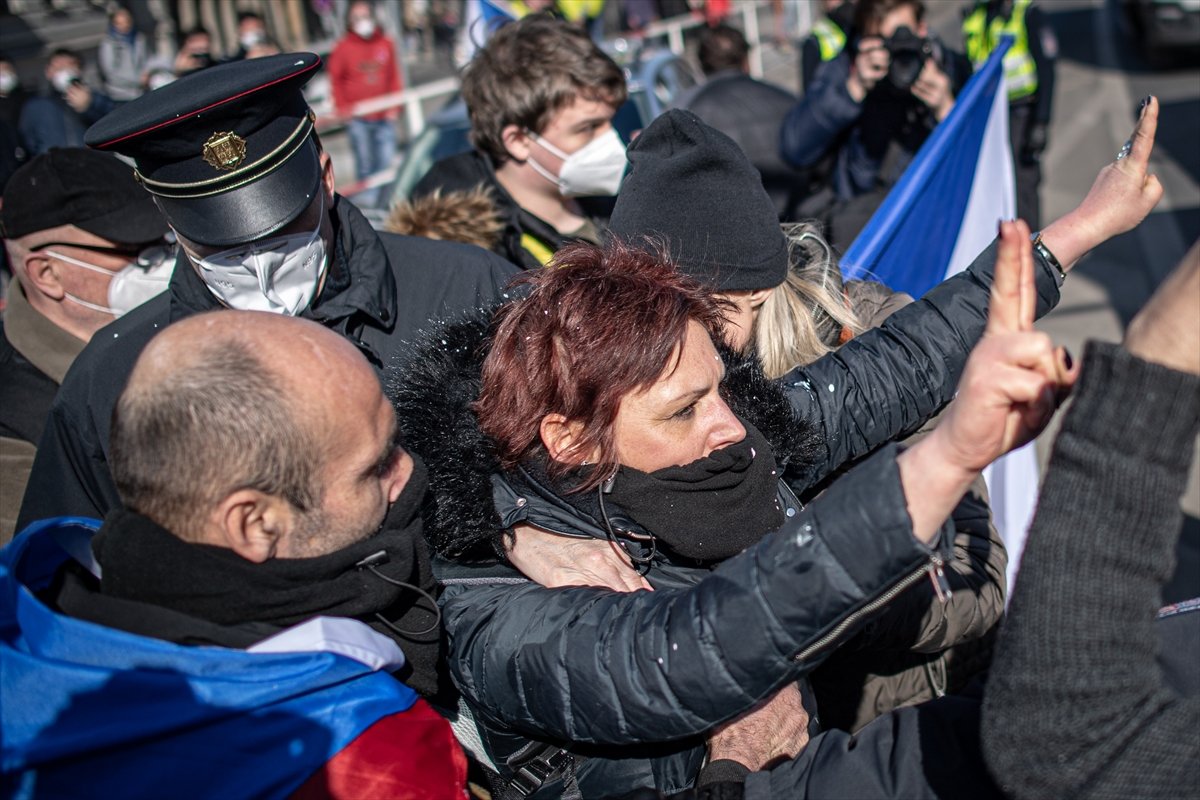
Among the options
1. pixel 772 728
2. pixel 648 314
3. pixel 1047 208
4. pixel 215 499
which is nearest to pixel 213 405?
pixel 215 499

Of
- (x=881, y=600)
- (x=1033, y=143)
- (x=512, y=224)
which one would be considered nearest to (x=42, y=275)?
(x=512, y=224)

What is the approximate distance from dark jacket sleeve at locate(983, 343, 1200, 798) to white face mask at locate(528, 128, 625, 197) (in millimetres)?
2522

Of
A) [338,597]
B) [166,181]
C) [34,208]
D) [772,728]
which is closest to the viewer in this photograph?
[338,597]

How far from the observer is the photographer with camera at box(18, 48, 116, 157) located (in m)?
8.35

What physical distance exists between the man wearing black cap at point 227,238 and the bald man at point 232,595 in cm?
85

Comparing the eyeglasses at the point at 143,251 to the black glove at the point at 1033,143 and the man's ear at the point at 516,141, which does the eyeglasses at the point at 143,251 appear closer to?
the man's ear at the point at 516,141

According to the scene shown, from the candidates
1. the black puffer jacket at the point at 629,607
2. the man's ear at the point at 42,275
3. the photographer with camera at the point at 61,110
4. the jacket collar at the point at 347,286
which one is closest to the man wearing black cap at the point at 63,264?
the man's ear at the point at 42,275

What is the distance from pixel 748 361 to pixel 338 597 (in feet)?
3.11

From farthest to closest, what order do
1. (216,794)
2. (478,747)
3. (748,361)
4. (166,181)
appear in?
(166,181) < (748,361) < (478,747) < (216,794)

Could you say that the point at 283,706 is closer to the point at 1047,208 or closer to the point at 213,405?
the point at 213,405

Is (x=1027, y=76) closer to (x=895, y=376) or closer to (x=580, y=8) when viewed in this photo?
(x=895, y=376)

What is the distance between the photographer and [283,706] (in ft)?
4.64

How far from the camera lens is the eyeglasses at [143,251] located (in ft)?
10.0

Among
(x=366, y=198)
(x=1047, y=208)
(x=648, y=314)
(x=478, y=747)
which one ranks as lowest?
(x=1047, y=208)
